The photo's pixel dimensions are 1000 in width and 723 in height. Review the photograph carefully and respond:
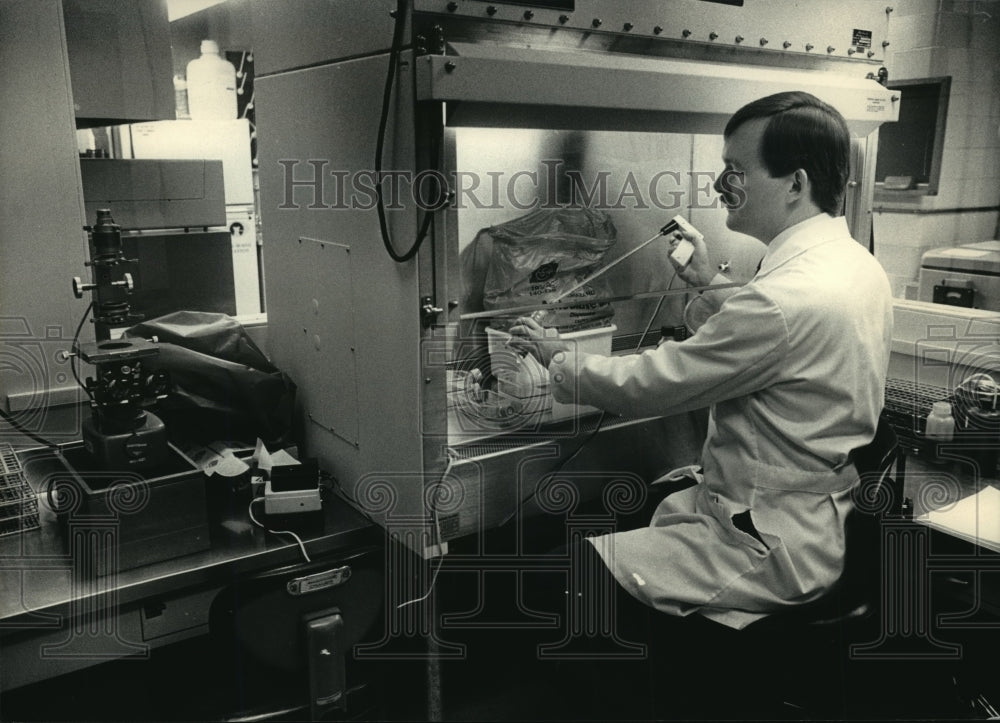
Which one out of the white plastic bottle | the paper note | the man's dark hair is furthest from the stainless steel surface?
the white plastic bottle

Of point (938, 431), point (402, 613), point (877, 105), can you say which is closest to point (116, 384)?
point (402, 613)

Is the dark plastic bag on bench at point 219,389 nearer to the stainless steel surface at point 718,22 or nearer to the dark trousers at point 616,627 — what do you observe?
the dark trousers at point 616,627

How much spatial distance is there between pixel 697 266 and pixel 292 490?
3.38ft

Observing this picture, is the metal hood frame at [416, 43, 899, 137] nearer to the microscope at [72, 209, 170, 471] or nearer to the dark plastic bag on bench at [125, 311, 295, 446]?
the microscope at [72, 209, 170, 471]

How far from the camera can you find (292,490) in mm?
1575

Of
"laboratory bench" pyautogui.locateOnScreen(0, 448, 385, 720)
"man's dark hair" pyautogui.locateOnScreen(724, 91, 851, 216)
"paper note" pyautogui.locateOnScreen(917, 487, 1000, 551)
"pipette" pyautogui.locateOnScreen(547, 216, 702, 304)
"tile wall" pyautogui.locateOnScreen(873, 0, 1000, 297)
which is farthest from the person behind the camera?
"tile wall" pyautogui.locateOnScreen(873, 0, 1000, 297)

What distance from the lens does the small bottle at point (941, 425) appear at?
6.58ft

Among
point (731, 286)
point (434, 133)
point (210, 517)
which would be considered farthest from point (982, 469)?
point (210, 517)

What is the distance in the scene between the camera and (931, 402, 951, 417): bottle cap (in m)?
2.01

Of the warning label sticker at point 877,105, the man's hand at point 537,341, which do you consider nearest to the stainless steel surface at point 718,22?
the warning label sticker at point 877,105

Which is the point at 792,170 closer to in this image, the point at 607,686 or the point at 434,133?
the point at 434,133

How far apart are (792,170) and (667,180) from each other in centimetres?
64

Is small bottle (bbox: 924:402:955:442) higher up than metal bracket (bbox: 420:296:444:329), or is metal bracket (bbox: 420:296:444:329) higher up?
metal bracket (bbox: 420:296:444:329)

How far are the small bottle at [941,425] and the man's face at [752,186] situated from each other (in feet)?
2.68
